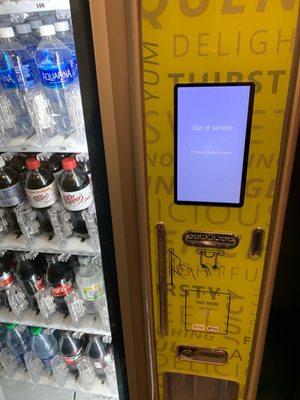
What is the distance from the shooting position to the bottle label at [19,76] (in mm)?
1102

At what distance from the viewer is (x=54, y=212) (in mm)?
1235

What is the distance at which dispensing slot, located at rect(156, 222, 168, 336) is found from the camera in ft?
3.35

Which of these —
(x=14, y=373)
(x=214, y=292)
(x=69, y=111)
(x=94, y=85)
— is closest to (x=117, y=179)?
(x=94, y=85)

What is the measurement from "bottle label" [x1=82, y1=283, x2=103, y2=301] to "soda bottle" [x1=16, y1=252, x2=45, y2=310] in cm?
18

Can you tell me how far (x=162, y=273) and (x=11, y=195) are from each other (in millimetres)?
569

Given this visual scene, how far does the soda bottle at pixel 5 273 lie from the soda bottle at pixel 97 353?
0.37 metres

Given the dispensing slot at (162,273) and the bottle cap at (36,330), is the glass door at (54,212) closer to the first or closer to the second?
the bottle cap at (36,330)

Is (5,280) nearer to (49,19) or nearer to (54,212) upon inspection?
(54,212)

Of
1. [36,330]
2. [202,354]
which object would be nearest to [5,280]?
[36,330]

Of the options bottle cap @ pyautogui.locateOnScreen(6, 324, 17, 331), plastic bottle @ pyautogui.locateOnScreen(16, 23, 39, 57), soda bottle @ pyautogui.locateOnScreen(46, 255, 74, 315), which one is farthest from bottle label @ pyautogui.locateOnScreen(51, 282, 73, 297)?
plastic bottle @ pyautogui.locateOnScreen(16, 23, 39, 57)

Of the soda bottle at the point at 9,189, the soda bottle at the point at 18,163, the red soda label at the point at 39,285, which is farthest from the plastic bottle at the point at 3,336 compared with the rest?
the soda bottle at the point at 18,163

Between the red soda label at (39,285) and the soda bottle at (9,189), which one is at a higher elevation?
the soda bottle at (9,189)

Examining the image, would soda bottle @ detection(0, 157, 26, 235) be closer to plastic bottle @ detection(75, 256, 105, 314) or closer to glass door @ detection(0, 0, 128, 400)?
glass door @ detection(0, 0, 128, 400)

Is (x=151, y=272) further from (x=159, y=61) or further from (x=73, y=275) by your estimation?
(x=159, y=61)
